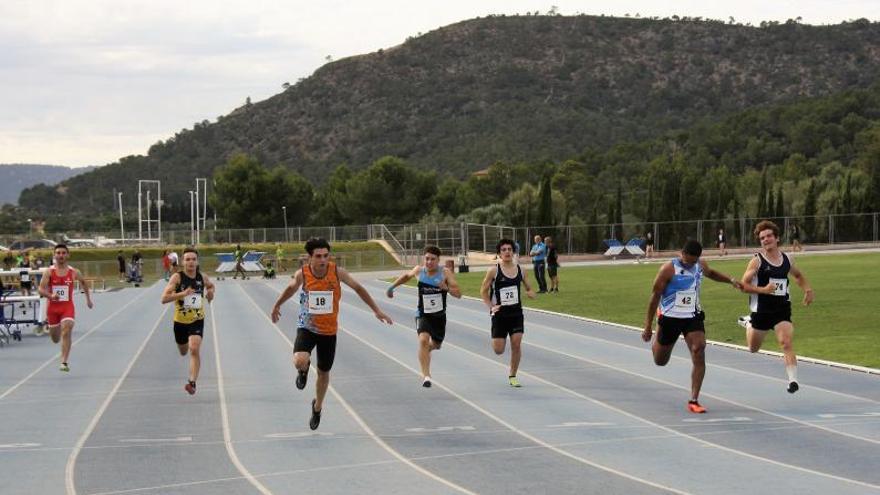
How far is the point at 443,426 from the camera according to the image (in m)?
12.3

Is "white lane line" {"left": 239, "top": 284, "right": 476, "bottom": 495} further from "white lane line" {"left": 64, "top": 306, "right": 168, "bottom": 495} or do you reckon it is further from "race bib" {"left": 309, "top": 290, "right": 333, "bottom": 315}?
"white lane line" {"left": 64, "top": 306, "right": 168, "bottom": 495}

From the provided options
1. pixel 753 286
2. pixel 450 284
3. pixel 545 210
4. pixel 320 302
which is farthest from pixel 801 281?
pixel 545 210

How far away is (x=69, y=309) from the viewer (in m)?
18.5

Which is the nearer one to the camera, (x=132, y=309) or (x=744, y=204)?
(x=132, y=309)

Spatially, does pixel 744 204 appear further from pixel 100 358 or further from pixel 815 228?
pixel 100 358

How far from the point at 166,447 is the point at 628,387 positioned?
6.20 meters

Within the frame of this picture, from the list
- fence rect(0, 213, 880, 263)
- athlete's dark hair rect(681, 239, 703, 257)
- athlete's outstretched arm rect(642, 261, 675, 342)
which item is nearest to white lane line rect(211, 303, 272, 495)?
athlete's outstretched arm rect(642, 261, 675, 342)

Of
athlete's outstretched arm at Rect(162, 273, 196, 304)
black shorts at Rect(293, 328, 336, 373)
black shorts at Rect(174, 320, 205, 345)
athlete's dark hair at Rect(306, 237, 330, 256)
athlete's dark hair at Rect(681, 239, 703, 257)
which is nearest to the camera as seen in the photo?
athlete's dark hair at Rect(306, 237, 330, 256)

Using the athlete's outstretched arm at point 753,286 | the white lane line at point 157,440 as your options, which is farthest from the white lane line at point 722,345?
the white lane line at point 157,440

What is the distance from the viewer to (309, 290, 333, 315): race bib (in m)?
11.9

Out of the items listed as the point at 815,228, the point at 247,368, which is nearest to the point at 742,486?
the point at 247,368

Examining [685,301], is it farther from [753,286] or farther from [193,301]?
[193,301]

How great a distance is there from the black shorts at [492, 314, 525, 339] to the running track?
0.66 metres

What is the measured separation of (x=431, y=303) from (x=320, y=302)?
3957 mm
